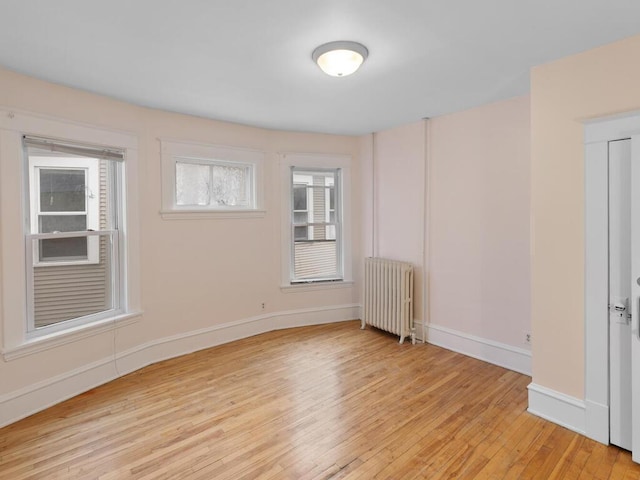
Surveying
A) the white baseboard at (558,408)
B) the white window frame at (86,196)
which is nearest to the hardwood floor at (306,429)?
Result: the white baseboard at (558,408)

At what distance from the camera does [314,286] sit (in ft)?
16.0

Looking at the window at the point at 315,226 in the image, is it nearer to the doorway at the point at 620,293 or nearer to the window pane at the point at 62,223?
the window pane at the point at 62,223

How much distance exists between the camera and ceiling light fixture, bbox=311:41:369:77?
2.23 m

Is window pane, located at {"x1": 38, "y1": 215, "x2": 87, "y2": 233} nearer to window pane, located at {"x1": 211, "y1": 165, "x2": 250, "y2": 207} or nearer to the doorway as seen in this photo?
window pane, located at {"x1": 211, "y1": 165, "x2": 250, "y2": 207}

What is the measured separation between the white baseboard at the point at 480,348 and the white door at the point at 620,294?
1.04 metres

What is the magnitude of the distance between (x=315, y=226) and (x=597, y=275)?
10.6ft

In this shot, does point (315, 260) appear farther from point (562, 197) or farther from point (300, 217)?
point (562, 197)

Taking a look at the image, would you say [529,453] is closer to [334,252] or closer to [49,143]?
[334,252]

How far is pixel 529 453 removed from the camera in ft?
7.28

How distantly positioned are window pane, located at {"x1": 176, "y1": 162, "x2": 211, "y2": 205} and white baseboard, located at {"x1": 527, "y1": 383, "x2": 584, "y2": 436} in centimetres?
363

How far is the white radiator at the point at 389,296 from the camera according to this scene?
164 inches

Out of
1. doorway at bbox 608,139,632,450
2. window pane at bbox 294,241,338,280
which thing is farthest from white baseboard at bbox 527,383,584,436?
window pane at bbox 294,241,338,280

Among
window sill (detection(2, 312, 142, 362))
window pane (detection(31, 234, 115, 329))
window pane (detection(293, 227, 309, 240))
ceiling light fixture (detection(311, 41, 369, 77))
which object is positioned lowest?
window sill (detection(2, 312, 142, 362))

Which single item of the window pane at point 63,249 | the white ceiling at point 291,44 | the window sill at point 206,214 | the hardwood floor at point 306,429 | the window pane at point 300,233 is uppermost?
the white ceiling at point 291,44
